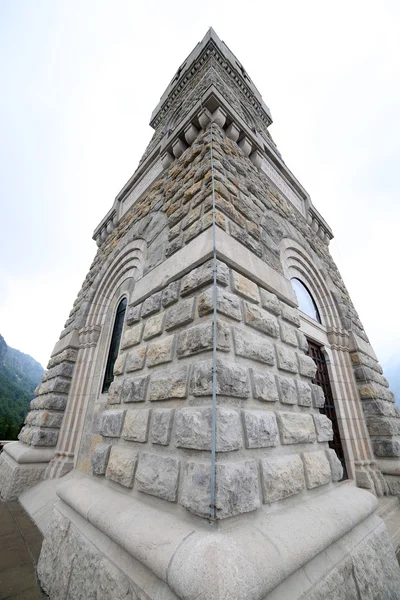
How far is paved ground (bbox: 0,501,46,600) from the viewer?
1.68 meters

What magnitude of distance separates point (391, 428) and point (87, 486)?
182 inches

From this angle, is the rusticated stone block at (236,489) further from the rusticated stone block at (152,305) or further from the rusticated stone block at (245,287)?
the rusticated stone block at (152,305)

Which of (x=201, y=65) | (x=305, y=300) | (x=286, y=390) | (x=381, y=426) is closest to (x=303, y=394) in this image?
(x=286, y=390)

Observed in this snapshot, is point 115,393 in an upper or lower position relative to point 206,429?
upper

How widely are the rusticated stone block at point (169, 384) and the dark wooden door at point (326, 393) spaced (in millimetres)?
3052

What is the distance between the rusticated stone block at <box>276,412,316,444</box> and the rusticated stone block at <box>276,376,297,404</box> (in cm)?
10

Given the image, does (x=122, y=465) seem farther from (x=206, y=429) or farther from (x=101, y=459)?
(x=206, y=429)

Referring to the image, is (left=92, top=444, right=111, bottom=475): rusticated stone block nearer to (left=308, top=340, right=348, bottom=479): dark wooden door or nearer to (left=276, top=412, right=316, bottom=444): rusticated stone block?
(left=276, top=412, right=316, bottom=444): rusticated stone block

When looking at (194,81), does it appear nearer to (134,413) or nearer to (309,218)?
(309,218)

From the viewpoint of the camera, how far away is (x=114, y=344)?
Answer: 419cm

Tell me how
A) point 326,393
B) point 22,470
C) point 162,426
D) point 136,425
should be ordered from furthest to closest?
point 326,393 → point 22,470 → point 136,425 → point 162,426

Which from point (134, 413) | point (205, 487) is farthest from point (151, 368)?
point (205, 487)

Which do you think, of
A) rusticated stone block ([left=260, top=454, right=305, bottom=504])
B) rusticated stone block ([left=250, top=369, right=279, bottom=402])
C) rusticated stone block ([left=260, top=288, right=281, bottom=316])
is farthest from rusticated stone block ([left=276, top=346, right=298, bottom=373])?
rusticated stone block ([left=260, top=454, right=305, bottom=504])

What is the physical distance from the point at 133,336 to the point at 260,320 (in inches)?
48.8
